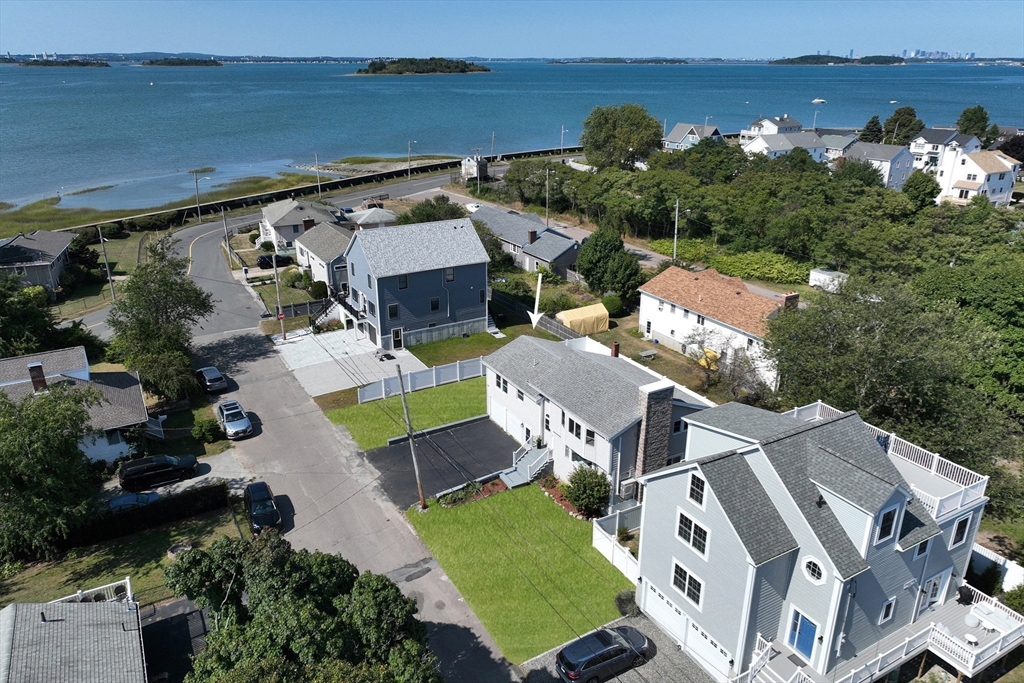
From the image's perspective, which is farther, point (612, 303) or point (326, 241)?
point (326, 241)

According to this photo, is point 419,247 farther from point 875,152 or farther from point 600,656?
point 875,152

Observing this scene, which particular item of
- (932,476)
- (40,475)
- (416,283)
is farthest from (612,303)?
(40,475)

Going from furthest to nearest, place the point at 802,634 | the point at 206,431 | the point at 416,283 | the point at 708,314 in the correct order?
the point at 416,283 → the point at 708,314 → the point at 206,431 → the point at 802,634

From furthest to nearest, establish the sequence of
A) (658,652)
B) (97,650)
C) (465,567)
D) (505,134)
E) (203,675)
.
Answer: (505,134)
(465,567)
(658,652)
(97,650)
(203,675)

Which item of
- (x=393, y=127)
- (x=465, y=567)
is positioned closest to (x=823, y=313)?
(x=465, y=567)

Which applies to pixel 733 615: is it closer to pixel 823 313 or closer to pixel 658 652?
pixel 658 652

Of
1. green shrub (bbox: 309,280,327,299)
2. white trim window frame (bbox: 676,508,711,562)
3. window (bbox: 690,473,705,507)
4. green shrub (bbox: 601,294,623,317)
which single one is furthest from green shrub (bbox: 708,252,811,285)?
window (bbox: 690,473,705,507)
